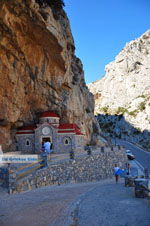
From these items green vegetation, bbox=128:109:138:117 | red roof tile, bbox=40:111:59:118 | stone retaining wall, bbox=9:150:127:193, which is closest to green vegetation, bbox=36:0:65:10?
red roof tile, bbox=40:111:59:118

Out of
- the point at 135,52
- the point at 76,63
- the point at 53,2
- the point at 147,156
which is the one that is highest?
the point at 135,52

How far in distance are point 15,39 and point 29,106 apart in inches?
353

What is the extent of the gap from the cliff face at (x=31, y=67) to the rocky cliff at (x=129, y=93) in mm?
33740

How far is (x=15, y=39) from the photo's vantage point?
72.7ft

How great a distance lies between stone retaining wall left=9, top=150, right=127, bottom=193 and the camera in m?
11.6

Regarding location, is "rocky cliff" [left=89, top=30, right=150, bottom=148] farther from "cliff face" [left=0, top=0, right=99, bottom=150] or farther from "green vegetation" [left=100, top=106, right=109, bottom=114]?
"cliff face" [left=0, top=0, right=99, bottom=150]

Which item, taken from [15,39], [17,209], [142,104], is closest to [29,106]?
[15,39]

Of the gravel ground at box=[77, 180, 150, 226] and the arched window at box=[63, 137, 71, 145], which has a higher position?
the arched window at box=[63, 137, 71, 145]

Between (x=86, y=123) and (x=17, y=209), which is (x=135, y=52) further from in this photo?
(x=17, y=209)

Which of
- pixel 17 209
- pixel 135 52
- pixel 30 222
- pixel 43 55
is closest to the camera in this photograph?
pixel 30 222

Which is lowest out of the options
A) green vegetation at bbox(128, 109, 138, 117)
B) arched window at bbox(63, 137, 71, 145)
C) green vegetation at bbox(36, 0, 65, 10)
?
arched window at bbox(63, 137, 71, 145)

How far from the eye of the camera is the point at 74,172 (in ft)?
56.9

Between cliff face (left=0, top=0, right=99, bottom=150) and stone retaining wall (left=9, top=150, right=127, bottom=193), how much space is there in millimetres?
9599

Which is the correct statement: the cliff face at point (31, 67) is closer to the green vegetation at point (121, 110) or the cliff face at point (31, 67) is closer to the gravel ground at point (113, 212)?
the gravel ground at point (113, 212)
